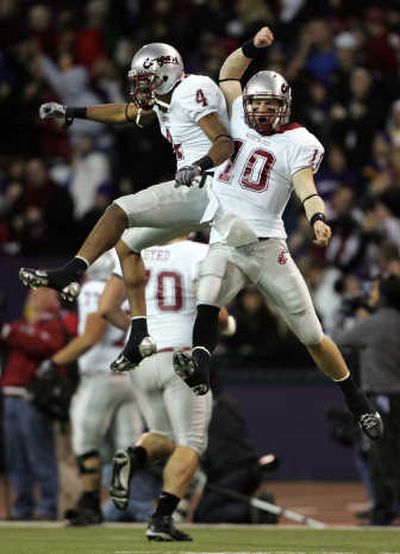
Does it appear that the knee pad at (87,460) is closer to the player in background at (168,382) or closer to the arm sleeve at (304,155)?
the player in background at (168,382)

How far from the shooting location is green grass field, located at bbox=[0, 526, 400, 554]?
989 cm

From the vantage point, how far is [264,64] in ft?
60.1

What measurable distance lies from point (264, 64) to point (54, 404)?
Answer: 602cm

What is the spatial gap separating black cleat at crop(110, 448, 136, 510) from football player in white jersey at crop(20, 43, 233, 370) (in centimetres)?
89

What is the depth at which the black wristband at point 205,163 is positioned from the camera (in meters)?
9.71

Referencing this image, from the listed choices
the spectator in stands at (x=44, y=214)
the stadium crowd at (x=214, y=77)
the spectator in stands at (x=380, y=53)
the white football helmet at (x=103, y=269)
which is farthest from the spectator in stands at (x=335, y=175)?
the white football helmet at (x=103, y=269)

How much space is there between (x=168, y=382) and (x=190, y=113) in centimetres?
182

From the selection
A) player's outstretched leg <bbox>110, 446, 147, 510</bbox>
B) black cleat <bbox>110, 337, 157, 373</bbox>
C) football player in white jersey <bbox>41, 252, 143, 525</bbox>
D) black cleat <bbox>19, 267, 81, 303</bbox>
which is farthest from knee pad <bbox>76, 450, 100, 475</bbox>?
black cleat <bbox>19, 267, 81, 303</bbox>

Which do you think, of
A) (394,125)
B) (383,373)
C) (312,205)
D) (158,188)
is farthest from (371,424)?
(394,125)

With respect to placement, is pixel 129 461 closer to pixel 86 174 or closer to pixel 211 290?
pixel 211 290

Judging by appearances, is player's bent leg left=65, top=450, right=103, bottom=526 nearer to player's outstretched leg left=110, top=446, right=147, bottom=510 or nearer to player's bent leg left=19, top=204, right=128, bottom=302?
player's outstretched leg left=110, top=446, right=147, bottom=510

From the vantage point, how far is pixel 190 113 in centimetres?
1023

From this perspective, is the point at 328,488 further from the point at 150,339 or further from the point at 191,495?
the point at 150,339

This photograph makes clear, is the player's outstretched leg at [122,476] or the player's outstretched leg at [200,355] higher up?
the player's outstretched leg at [200,355]
